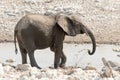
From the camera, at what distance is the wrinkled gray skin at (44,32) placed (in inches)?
524

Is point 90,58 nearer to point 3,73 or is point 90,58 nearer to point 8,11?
point 3,73

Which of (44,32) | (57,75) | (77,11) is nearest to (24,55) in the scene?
(44,32)

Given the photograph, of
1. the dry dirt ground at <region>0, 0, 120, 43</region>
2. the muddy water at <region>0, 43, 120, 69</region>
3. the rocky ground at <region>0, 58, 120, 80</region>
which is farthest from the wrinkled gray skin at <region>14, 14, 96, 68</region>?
the dry dirt ground at <region>0, 0, 120, 43</region>

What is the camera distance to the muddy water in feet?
49.1

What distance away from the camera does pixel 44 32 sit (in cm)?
1352

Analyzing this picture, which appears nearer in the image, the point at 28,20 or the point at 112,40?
the point at 28,20

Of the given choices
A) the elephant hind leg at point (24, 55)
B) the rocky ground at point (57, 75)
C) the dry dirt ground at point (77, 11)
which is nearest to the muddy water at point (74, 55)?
the elephant hind leg at point (24, 55)

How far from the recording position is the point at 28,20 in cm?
1335

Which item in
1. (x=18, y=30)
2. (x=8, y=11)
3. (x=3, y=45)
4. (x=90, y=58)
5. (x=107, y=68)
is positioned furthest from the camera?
(x=8, y=11)

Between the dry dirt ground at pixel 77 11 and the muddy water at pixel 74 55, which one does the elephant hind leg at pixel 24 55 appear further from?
the dry dirt ground at pixel 77 11

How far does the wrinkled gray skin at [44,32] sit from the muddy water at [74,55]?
2.36ft

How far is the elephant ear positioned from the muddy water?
706 mm

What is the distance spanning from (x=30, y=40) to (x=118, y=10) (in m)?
10.3

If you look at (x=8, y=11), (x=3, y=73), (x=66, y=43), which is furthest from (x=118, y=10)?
(x=3, y=73)
